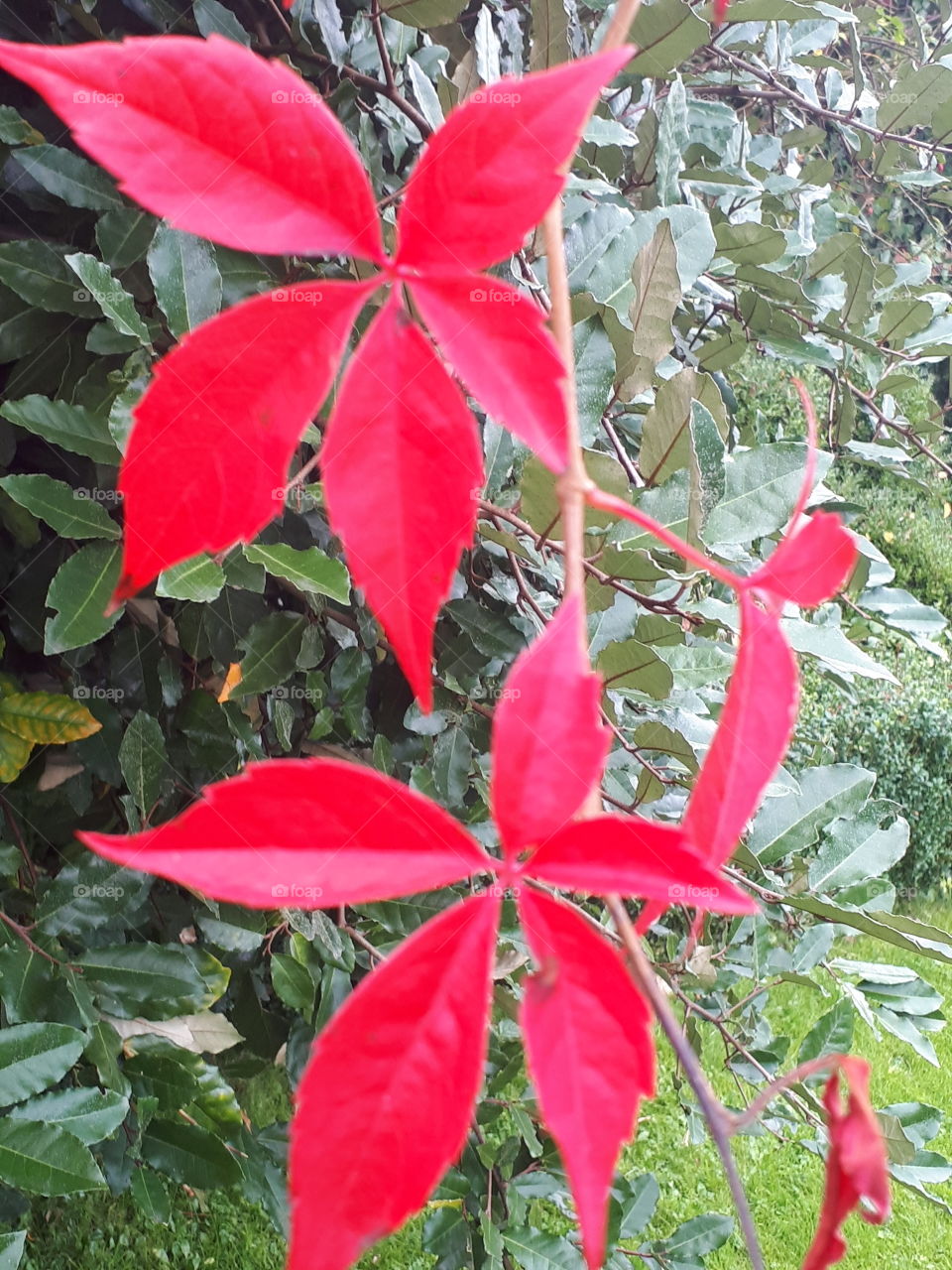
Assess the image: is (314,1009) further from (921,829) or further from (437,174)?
(921,829)

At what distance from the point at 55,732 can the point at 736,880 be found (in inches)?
21.6

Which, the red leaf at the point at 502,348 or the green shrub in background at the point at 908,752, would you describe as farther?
the green shrub in background at the point at 908,752

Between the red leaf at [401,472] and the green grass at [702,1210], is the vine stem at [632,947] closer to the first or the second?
the red leaf at [401,472]

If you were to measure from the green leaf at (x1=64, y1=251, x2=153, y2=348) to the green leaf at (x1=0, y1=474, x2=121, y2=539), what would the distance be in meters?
0.11

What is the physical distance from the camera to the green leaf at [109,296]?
0.56m

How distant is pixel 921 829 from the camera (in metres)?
4.18

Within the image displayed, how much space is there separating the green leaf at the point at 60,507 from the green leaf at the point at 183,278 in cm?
13

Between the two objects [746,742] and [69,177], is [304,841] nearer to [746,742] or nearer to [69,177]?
[746,742]

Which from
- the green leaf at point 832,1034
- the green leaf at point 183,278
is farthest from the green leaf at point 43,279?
the green leaf at point 832,1034

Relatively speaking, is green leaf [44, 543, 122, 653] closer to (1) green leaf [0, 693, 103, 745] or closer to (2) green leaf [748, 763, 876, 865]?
(1) green leaf [0, 693, 103, 745]

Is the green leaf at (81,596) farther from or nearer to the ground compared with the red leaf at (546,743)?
nearer to the ground

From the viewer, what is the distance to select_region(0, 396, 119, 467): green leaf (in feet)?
1.95

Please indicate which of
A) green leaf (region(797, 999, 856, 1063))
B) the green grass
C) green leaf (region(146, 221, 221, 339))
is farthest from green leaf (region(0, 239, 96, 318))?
the green grass

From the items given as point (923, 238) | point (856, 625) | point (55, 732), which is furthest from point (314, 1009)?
point (923, 238)
